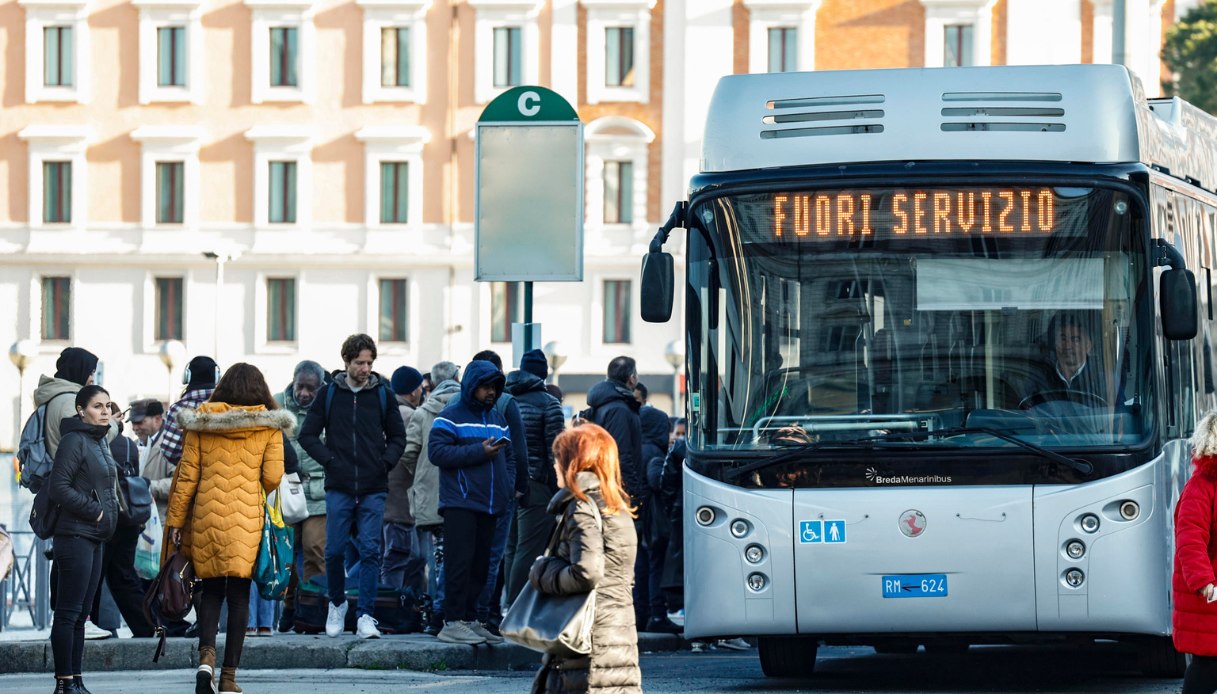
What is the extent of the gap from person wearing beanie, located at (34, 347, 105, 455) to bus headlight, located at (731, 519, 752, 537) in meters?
4.00

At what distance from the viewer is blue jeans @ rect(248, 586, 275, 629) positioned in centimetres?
1455

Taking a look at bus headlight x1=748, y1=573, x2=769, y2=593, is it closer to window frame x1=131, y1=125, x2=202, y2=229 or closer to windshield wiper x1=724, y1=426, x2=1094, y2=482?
windshield wiper x1=724, y1=426, x2=1094, y2=482

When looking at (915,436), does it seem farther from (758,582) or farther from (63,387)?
(63,387)

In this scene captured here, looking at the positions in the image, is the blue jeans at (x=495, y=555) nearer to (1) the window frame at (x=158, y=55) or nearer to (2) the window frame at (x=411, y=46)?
(2) the window frame at (x=411, y=46)

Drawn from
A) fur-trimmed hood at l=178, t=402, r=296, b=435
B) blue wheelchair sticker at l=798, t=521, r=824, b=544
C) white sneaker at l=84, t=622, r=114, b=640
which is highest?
fur-trimmed hood at l=178, t=402, r=296, b=435

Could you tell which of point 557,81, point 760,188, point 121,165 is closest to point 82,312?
point 121,165

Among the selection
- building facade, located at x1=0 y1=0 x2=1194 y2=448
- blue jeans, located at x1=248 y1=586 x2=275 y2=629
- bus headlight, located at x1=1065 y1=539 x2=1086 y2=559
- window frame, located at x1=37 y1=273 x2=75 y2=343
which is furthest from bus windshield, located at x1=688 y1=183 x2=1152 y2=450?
window frame, located at x1=37 y1=273 x2=75 y2=343

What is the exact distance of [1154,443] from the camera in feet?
36.6

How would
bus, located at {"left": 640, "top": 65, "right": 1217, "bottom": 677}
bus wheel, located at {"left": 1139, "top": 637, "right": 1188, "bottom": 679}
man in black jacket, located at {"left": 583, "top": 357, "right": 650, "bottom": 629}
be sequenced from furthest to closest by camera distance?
1. man in black jacket, located at {"left": 583, "top": 357, "right": 650, "bottom": 629}
2. bus wheel, located at {"left": 1139, "top": 637, "right": 1188, "bottom": 679}
3. bus, located at {"left": 640, "top": 65, "right": 1217, "bottom": 677}

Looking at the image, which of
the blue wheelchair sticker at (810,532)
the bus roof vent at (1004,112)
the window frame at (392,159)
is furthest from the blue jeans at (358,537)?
the window frame at (392,159)

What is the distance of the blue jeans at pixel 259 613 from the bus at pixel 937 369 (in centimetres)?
406

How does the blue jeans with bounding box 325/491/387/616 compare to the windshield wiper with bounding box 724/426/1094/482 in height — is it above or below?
below

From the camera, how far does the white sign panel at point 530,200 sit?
15.2 meters

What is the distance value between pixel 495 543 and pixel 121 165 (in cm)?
4970
